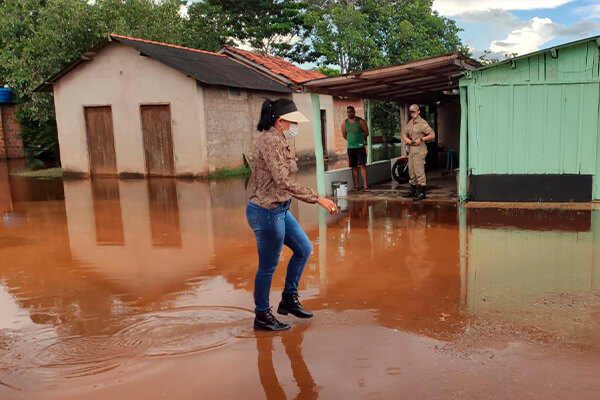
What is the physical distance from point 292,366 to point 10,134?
28237mm

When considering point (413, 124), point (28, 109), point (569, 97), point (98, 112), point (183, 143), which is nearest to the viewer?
point (569, 97)

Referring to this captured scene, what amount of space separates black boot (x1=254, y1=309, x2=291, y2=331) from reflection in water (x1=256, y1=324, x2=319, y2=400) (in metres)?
0.08

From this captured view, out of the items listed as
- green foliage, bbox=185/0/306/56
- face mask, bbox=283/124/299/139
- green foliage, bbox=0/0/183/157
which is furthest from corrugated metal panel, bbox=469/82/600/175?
green foliage, bbox=185/0/306/56

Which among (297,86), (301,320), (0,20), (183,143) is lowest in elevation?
(301,320)

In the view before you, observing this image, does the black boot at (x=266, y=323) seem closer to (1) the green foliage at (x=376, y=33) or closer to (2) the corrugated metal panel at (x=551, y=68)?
(2) the corrugated metal panel at (x=551, y=68)

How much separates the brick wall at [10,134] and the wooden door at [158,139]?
14.1 metres

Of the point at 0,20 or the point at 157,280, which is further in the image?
the point at 0,20

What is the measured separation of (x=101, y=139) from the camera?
55.1ft

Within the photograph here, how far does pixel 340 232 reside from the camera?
7.70 meters

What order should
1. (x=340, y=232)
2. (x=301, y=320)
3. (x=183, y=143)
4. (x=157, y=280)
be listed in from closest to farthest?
(x=301, y=320)
(x=157, y=280)
(x=340, y=232)
(x=183, y=143)

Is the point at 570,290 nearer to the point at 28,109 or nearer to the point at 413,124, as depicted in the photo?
the point at 413,124

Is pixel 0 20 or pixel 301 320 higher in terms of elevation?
pixel 0 20

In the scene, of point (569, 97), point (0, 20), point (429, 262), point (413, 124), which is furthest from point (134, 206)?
point (0, 20)

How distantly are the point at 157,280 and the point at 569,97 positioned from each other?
722 centimetres
